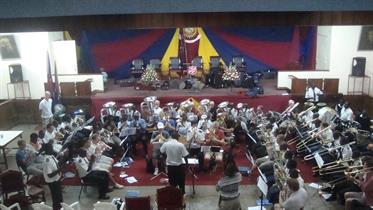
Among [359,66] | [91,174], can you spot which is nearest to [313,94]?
[359,66]

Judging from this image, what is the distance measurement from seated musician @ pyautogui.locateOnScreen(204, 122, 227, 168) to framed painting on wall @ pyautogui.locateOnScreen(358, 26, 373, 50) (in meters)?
7.92

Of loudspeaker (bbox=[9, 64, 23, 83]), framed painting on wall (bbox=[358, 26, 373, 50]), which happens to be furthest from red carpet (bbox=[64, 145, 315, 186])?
framed painting on wall (bbox=[358, 26, 373, 50])

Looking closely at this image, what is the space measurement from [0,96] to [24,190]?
8573 mm

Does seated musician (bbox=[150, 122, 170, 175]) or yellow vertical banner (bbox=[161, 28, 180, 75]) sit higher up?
yellow vertical banner (bbox=[161, 28, 180, 75])

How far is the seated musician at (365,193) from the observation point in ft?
23.8

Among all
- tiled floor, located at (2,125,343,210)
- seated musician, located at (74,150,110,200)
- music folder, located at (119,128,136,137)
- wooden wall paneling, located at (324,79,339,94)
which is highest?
wooden wall paneling, located at (324,79,339,94)

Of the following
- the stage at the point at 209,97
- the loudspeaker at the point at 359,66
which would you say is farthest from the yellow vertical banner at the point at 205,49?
the loudspeaker at the point at 359,66

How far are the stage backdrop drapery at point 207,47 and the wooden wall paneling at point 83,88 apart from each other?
2.86 meters

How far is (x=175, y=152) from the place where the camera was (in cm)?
867

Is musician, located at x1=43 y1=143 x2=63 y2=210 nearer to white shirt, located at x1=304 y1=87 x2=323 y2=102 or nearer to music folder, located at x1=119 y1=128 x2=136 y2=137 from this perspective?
music folder, located at x1=119 y1=128 x2=136 y2=137

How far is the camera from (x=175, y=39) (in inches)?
727

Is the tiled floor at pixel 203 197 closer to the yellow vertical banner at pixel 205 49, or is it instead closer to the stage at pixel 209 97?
the stage at pixel 209 97

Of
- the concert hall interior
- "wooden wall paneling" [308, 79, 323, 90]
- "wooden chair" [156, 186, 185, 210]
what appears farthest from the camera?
"wooden wall paneling" [308, 79, 323, 90]

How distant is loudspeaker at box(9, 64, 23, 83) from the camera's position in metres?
15.4
